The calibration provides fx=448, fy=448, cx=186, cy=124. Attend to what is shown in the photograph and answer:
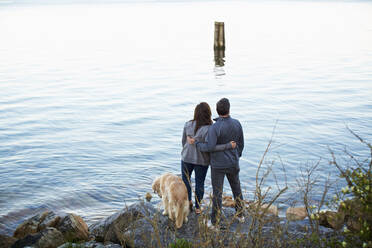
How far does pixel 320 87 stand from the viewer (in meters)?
23.1

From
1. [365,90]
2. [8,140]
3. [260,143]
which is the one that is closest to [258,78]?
[365,90]

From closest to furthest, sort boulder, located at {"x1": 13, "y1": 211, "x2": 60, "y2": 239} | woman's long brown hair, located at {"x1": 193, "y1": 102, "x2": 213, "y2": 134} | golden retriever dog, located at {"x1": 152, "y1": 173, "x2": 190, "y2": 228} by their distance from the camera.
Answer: woman's long brown hair, located at {"x1": 193, "y1": 102, "x2": 213, "y2": 134}
golden retriever dog, located at {"x1": 152, "y1": 173, "x2": 190, "y2": 228}
boulder, located at {"x1": 13, "y1": 211, "x2": 60, "y2": 239}

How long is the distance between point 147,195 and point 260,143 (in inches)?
214

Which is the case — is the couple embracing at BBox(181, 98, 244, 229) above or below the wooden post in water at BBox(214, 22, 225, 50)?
below

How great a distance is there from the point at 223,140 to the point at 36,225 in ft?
14.0

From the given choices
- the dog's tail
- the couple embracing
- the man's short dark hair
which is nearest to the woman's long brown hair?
the couple embracing

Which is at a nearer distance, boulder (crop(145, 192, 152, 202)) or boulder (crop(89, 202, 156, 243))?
boulder (crop(89, 202, 156, 243))

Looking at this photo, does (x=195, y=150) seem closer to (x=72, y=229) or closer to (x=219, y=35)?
(x=72, y=229)

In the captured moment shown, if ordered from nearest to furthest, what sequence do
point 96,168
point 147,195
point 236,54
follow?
point 147,195, point 96,168, point 236,54

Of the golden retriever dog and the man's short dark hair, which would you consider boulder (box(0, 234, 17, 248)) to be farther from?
the man's short dark hair

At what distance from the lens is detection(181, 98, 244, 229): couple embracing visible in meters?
7.28

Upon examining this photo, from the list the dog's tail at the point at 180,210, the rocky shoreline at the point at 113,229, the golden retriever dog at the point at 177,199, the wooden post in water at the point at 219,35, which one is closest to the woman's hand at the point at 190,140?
the golden retriever dog at the point at 177,199

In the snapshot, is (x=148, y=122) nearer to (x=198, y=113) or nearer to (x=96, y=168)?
(x=96, y=168)

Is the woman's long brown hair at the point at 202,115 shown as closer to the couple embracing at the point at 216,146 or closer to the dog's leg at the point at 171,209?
the couple embracing at the point at 216,146
